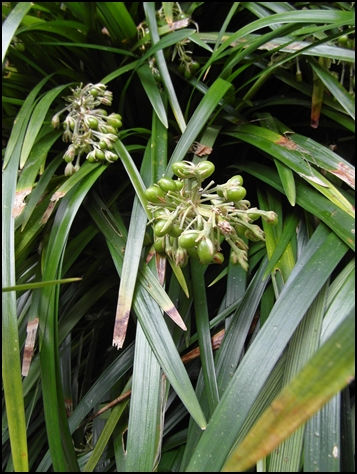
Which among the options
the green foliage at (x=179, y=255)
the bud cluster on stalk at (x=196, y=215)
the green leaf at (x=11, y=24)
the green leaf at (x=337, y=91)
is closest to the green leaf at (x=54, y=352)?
the green foliage at (x=179, y=255)

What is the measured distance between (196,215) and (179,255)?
0.06 m

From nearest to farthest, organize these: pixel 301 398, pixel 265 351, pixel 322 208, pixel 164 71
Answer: pixel 301 398 → pixel 265 351 → pixel 322 208 → pixel 164 71

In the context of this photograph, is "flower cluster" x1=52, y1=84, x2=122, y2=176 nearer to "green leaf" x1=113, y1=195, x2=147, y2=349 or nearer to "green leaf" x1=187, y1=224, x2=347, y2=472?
"green leaf" x1=113, y1=195, x2=147, y2=349

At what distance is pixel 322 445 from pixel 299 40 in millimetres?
660

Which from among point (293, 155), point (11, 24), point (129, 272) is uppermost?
point (11, 24)

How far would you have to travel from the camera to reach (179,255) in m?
0.46

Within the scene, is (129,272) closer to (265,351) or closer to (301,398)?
(265,351)

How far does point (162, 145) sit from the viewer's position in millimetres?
630

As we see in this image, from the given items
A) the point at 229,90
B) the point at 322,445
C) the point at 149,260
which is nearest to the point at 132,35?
the point at 229,90

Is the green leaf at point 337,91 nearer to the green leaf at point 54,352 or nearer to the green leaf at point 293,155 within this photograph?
the green leaf at point 293,155

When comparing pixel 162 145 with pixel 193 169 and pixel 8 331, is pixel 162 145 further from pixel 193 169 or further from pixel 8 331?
pixel 8 331

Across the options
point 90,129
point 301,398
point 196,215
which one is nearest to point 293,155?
point 196,215

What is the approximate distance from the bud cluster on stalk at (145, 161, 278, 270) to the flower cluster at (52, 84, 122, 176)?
0.18m

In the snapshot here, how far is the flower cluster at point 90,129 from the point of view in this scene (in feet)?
2.01
